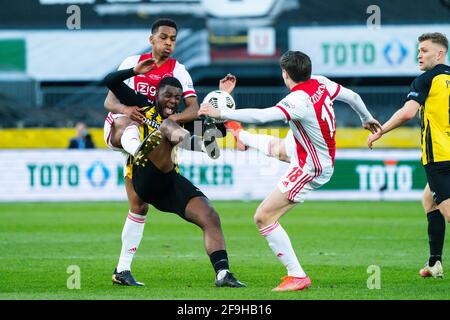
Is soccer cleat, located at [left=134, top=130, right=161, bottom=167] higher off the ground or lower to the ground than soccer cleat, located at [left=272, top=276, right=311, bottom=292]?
higher

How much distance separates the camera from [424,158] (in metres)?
11.3

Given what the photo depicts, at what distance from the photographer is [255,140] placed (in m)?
10.7

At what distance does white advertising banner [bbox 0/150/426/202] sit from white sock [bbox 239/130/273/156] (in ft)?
51.4

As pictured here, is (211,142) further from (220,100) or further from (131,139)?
(131,139)

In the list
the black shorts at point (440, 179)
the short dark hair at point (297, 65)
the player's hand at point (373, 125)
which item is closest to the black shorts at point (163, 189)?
the short dark hair at point (297, 65)

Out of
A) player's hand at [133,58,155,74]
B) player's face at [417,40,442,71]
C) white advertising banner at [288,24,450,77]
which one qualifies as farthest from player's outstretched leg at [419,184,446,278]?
white advertising banner at [288,24,450,77]

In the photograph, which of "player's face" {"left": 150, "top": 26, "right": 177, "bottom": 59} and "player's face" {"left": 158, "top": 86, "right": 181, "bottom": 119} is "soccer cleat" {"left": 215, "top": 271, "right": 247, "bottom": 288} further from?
"player's face" {"left": 150, "top": 26, "right": 177, "bottom": 59}

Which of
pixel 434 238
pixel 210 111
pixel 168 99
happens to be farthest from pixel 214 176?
pixel 210 111

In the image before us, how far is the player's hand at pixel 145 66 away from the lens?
1042 centimetres

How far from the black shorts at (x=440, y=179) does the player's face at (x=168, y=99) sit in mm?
2878

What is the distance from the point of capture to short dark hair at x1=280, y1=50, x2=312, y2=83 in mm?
10250

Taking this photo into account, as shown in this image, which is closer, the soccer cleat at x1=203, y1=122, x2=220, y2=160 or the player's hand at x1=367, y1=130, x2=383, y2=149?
the soccer cleat at x1=203, y1=122, x2=220, y2=160

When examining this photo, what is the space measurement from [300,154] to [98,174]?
668 inches

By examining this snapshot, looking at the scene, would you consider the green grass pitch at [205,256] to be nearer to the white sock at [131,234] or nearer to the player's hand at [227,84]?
the white sock at [131,234]
